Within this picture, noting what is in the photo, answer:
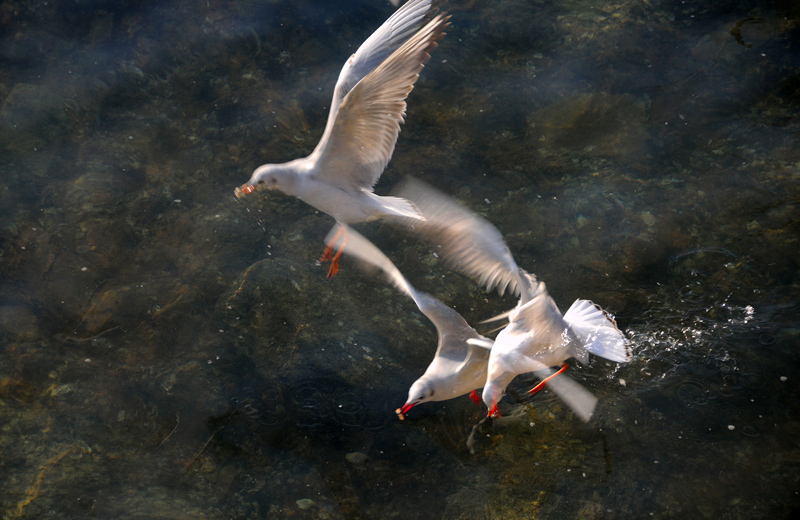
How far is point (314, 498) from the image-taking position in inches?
90.7

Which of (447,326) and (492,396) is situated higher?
(447,326)

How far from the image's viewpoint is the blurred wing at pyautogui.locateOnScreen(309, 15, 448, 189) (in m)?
2.48

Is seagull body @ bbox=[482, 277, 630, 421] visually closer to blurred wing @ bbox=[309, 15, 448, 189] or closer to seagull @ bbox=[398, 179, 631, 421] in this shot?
seagull @ bbox=[398, 179, 631, 421]

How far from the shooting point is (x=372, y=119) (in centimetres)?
265

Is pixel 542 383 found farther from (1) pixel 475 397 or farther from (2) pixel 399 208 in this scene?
(2) pixel 399 208

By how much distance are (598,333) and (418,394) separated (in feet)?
3.07

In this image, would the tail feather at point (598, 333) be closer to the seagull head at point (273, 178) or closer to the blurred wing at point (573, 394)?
the blurred wing at point (573, 394)

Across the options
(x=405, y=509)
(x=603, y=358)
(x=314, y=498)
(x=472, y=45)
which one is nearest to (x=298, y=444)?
(x=314, y=498)

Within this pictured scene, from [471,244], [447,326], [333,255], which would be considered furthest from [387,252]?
[447,326]

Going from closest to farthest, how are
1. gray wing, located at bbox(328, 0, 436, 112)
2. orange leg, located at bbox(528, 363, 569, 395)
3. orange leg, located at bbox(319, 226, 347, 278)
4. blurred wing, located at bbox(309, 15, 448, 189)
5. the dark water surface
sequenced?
the dark water surface, blurred wing, located at bbox(309, 15, 448, 189), orange leg, located at bbox(528, 363, 569, 395), gray wing, located at bbox(328, 0, 436, 112), orange leg, located at bbox(319, 226, 347, 278)

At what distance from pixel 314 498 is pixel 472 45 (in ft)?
11.5

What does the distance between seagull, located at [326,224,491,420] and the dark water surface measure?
0.14 m

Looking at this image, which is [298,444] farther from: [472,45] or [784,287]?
[472,45]

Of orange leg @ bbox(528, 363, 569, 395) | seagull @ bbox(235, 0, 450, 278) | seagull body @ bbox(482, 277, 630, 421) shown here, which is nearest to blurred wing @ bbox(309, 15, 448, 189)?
seagull @ bbox(235, 0, 450, 278)
